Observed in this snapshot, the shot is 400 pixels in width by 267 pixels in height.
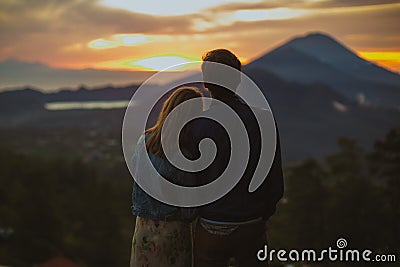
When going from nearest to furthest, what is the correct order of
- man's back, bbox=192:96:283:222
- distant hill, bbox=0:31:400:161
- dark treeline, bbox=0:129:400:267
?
man's back, bbox=192:96:283:222 < distant hill, bbox=0:31:400:161 < dark treeline, bbox=0:129:400:267

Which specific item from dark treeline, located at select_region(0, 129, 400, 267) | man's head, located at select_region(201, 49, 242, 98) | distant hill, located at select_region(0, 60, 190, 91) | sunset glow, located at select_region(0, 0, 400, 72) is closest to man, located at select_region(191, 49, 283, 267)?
man's head, located at select_region(201, 49, 242, 98)

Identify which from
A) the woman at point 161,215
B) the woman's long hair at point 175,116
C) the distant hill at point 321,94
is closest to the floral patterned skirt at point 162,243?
the woman at point 161,215

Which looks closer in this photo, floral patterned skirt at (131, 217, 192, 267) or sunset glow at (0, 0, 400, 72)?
floral patterned skirt at (131, 217, 192, 267)

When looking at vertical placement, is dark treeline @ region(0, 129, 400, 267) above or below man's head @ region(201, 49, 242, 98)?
below

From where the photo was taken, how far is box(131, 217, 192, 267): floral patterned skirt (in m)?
1.65

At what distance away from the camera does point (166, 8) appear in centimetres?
380

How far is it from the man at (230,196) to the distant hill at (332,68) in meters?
1.90

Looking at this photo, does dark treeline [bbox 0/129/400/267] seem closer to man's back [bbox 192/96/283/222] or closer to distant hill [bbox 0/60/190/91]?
distant hill [bbox 0/60/190/91]

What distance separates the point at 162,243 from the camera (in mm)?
1650

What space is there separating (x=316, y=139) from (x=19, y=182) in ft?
14.5

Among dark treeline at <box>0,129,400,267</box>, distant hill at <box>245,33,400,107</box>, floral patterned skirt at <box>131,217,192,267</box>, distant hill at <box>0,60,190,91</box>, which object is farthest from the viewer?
distant hill at <box>0,60,190,91</box>

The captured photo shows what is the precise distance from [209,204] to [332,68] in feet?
8.33

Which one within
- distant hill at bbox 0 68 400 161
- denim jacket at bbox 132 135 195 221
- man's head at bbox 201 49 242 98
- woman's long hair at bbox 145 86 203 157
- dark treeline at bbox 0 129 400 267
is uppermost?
man's head at bbox 201 49 242 98

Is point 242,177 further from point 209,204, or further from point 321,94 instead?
point 321,94
